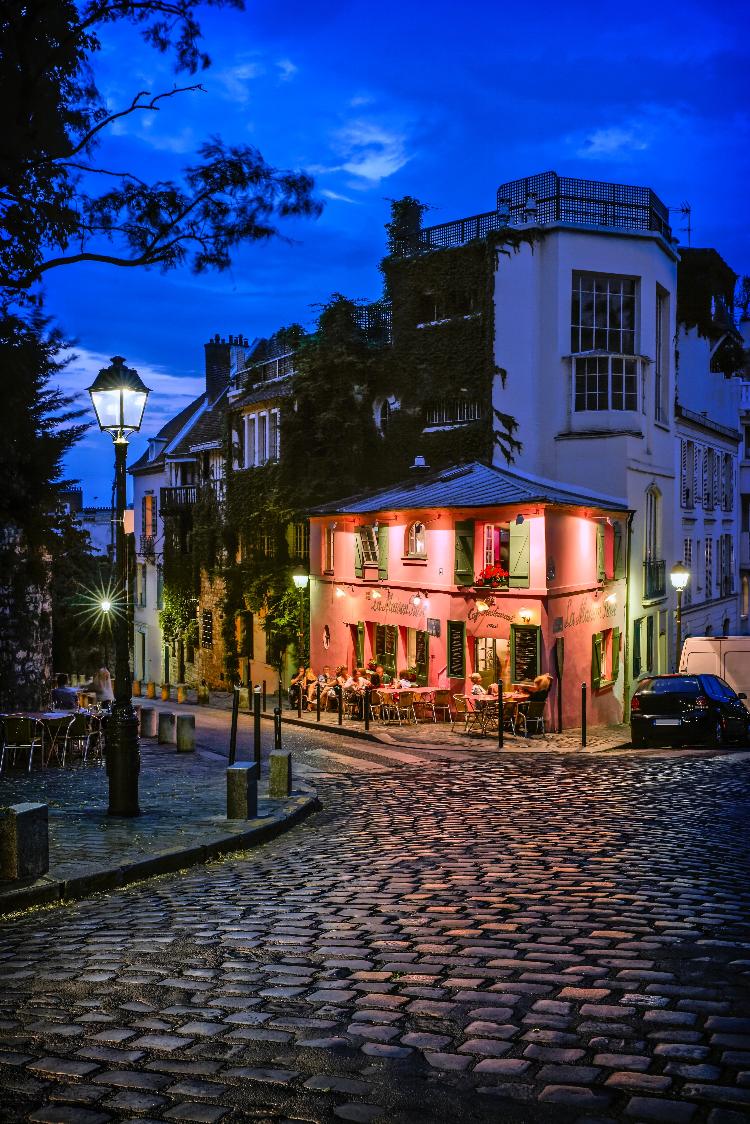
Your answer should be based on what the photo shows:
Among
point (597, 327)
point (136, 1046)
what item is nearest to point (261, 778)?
point (136, 1046)

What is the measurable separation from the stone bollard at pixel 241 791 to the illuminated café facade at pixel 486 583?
1281 centimetres

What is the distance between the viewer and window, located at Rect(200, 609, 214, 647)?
4306 cm

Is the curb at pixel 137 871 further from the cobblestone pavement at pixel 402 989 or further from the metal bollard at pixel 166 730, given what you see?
the metal bollard at pixel 166 730

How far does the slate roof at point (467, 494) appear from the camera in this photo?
80.1 feet

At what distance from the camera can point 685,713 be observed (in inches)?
784

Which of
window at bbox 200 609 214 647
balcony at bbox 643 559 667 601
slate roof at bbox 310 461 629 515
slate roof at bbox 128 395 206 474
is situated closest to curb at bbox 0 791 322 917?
slate roof at bbox 310 461 629 515

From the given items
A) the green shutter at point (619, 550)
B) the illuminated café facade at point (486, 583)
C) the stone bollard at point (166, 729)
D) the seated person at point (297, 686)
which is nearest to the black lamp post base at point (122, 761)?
the stone bollard at point (166, 729)

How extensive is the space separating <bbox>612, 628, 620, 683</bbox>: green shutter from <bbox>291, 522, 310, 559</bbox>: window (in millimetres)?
10855

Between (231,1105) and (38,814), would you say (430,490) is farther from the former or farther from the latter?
(231,1105)

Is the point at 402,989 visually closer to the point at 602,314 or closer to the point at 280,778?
the point at 280,778

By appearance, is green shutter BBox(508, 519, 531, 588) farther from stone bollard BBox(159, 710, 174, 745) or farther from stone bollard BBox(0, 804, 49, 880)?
stone bollard BBox(0, 804, 49, 880)

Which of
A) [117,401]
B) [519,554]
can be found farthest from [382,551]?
[117,401]

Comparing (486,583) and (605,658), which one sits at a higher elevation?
(486,583)

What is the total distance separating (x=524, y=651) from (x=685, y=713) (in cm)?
478
